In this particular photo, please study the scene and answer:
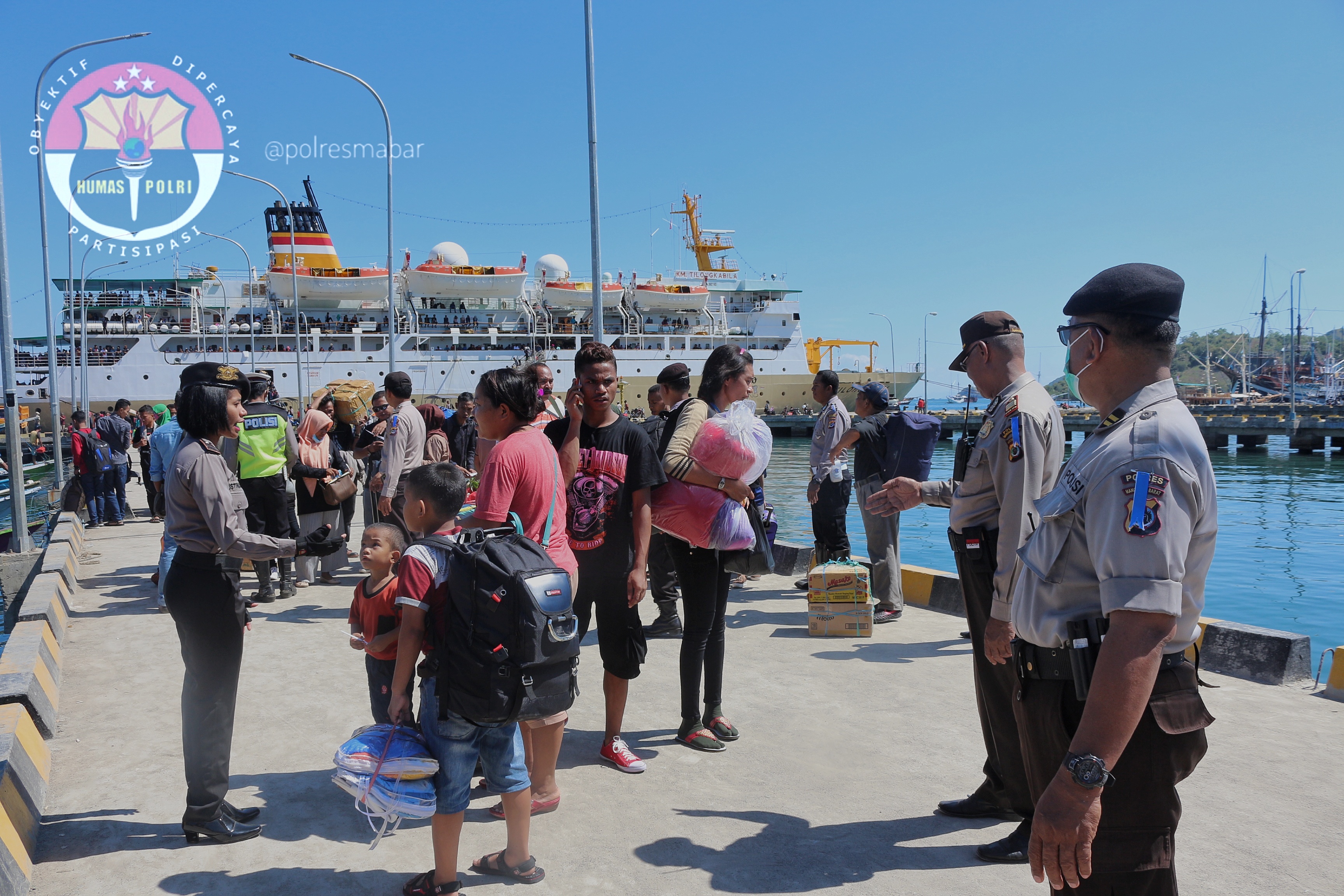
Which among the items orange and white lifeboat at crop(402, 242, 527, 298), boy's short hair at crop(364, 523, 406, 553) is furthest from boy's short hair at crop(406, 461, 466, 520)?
orange and white lifeboat at crop(402, 242, 527, 298)

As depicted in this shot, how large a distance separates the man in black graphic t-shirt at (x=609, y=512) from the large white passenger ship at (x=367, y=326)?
3625cm

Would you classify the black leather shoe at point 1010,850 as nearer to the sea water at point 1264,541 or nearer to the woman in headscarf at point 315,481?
the sea water at point 1264,541

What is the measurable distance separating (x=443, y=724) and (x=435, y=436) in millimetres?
4543

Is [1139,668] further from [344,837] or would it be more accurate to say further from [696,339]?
[696,339]

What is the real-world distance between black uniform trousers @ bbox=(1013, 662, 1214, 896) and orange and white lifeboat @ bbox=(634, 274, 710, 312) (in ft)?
154

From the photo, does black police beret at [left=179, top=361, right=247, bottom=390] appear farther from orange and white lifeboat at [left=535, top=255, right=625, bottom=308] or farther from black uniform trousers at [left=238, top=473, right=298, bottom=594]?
orange and white lifeboat at [left=535, top=255, right=625, bottom=308]

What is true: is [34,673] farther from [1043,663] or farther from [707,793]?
[1043,663]

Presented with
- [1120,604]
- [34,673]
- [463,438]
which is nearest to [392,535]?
[34,673]

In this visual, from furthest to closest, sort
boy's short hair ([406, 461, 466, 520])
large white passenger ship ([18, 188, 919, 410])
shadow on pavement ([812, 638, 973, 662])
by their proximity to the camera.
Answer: large white passenger ship ([18, 188, 919, 410]) < shadow on pavement ([812, 638, 973, 662]) < boy's short hair ([406, 461, 466, 520])

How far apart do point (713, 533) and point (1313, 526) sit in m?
17.8

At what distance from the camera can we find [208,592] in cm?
297

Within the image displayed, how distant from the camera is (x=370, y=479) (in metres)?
7.66

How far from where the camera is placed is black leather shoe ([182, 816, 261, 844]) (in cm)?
296

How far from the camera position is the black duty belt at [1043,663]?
182 centimetres
